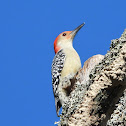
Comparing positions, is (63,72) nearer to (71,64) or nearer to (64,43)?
(71,64)

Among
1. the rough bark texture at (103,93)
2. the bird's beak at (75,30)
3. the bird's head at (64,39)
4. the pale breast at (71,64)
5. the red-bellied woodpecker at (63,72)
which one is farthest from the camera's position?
the bird's beak at (75,30)

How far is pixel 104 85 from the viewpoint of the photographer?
117 inches

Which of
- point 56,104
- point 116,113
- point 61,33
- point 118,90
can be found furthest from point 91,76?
point 61,33

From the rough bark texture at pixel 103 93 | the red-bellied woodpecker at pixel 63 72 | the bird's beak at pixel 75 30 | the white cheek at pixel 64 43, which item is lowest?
the rough bark texture at pixel 103 93

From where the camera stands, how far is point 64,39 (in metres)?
10.0

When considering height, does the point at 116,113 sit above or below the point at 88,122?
above

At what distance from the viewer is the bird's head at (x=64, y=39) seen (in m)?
9.86

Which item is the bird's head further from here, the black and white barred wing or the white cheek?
the black and white barred wing

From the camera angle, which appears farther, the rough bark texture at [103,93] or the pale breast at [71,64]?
the pale breast at [71,64]

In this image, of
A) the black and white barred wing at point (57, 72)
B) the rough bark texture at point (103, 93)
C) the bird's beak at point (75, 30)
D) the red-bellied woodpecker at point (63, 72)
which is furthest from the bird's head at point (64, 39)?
the rough bark texture at point (103, 93)

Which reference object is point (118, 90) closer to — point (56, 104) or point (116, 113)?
point (116, 113)

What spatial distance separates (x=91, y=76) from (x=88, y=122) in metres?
0.54

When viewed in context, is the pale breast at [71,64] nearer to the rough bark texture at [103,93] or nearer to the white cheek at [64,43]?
the white cheek at [64,43]

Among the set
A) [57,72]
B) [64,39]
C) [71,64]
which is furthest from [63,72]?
[64,39]
